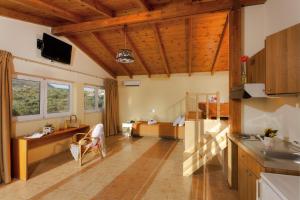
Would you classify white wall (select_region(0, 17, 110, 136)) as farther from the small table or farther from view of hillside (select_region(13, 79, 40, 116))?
the small table

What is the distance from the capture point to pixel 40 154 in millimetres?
3902

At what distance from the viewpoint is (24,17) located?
3.47 metres

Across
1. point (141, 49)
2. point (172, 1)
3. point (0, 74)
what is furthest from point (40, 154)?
point (172, 1)

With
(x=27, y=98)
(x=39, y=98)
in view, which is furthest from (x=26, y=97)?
(x=39, y=98)

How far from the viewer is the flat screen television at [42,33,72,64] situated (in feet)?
12.9

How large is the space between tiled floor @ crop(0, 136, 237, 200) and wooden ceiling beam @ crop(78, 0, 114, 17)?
3.21 metres

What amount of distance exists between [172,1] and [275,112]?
111 inches

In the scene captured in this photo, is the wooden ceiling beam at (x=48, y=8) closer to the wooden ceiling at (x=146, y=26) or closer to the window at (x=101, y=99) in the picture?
the wooden ceiling at (x=146, y=26)

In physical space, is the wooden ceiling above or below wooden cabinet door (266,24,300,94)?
above

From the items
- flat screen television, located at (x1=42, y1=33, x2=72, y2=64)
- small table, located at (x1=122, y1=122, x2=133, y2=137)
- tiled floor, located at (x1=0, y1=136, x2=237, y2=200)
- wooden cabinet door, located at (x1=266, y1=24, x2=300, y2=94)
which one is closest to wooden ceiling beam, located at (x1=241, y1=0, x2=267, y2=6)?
wooden cabinet door, located at (x1=266, y1=24, x2=300, y2=94)

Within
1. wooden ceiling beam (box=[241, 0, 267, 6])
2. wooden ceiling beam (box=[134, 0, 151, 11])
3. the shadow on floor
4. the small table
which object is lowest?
the shadow on floor

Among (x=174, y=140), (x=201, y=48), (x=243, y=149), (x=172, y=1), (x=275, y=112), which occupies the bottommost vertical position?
(x=174, y=140)

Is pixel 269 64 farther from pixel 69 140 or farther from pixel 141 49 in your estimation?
pixel 69 140

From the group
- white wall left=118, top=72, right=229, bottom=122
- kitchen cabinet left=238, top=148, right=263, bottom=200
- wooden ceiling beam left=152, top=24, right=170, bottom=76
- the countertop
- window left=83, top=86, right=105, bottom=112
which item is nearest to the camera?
the countertop
